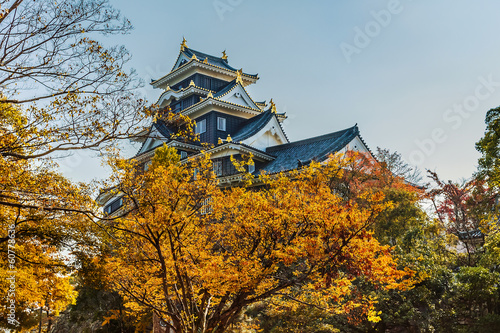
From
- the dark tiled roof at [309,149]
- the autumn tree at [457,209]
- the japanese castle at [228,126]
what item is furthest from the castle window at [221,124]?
the autumn tree at [457,209]

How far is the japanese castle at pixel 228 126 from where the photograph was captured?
24.5 meters

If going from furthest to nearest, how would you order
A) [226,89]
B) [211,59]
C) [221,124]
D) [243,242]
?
1. [211,59]
2. [226,89]
3. [221,124]
4. [243,242]

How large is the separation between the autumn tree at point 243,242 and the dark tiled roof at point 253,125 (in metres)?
16.5

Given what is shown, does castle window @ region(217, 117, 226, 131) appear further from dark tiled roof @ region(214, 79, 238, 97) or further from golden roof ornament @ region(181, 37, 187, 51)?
golden roof ornament @ region(181, 37, 187, 51)

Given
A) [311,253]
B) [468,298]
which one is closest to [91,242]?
[311,253]

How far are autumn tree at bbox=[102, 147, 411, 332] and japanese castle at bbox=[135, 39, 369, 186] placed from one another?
11888mm

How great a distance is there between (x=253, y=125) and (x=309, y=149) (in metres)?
5.35

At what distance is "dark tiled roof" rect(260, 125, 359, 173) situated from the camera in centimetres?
2341

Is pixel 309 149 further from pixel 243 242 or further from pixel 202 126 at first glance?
pixel 243 242

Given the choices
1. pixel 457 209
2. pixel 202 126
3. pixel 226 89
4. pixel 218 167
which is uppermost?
pixel 226 89

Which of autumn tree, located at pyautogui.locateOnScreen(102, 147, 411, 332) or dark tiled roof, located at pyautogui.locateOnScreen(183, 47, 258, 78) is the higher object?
dark tiled roof, located at pyautogui.locateOnScreen(183, 47, 258, 78)

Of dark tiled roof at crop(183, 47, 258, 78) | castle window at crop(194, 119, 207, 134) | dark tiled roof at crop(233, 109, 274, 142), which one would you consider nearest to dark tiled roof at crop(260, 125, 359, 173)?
dark tiled roof at crop(233, 109, 274, 142)

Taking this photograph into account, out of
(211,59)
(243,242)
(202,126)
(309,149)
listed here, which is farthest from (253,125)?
(243,242)

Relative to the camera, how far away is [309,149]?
81.0 feet
